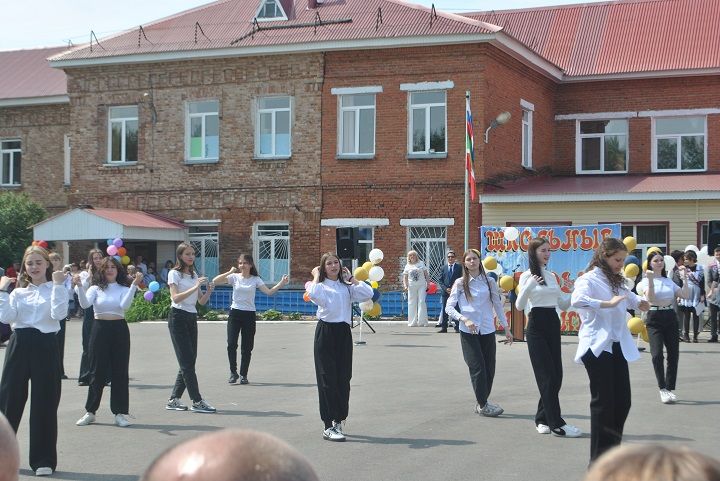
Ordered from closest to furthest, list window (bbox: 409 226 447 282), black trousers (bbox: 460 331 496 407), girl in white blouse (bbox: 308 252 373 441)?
girl in white blouse (bbox: 308 252 373 441) → black trousers (bbox: 460 331 496 407) → window (bbox: 409 226 447 282)

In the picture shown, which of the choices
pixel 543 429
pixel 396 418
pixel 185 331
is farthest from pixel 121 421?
pixel 543 429

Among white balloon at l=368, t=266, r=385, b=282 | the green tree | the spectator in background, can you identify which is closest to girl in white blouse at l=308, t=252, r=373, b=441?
white balloon at l=368, t=266, r=385, b=282

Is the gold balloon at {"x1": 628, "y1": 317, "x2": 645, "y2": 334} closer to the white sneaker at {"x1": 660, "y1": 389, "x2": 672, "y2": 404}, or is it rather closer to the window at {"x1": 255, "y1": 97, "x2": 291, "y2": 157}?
the white sneaker at {"x1": 660, "y1": 389, "x2": 672, "y2": 404}

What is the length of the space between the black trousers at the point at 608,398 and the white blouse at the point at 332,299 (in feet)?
10.1

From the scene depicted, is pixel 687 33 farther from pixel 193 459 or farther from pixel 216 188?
pixel 193 459

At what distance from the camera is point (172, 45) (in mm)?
32844

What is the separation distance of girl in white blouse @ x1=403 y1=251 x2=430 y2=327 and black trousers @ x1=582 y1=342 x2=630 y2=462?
17463mm

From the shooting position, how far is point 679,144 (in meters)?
33.0

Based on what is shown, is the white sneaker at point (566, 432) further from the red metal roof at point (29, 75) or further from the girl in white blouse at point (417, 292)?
the red metal roof at point (29, 75)

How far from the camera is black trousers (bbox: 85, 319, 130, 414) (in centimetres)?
1170

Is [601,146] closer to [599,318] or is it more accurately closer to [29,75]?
[29,75]

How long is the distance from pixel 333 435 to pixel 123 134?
973 inches

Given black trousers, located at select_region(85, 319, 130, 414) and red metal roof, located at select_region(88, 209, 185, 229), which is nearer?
black trousers, located at select_region(85, 319, 130, 414)

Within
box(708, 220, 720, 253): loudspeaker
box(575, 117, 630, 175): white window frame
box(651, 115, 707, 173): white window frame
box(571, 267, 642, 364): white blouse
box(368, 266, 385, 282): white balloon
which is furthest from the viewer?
box(575, 117, 630, 175): white window frame
